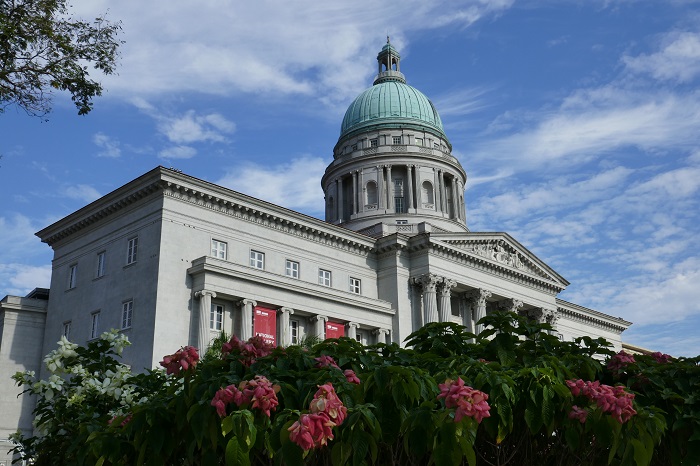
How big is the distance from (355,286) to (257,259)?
27.5 ft

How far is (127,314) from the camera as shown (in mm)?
43438

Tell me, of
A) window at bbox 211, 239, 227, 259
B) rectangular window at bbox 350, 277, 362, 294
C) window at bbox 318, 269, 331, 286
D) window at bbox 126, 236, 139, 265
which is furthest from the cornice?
window at bbox 126, 236, 139, 265

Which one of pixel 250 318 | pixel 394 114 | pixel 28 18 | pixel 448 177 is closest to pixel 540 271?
pixel 448 177

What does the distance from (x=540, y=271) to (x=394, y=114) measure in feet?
70.0

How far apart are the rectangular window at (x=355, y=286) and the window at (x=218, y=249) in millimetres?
10504

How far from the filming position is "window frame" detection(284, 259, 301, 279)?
49.3 meters

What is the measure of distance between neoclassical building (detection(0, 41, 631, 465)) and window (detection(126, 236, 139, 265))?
6 cm

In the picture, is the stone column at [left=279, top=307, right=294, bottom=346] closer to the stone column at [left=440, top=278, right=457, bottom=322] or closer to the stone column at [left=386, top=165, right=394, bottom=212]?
the stone column at [left=440, top=278, right=457, bottom=322]

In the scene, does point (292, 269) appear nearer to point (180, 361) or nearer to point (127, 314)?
point (127, 314)

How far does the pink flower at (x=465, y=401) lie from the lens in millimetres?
7617

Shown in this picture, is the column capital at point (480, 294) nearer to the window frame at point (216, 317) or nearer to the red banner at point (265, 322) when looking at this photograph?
the red banner at point (265, 322)

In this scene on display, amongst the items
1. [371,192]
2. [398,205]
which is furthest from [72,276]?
[398,205]

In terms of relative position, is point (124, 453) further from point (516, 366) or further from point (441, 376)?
point (516, 366)

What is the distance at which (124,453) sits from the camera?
948cm
